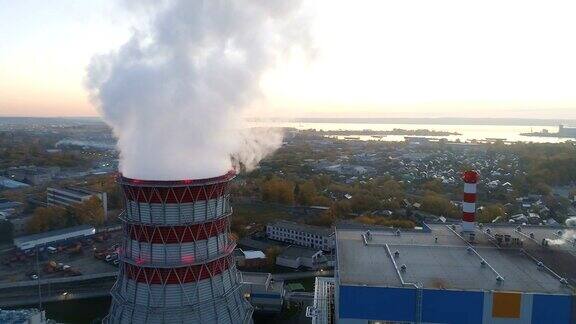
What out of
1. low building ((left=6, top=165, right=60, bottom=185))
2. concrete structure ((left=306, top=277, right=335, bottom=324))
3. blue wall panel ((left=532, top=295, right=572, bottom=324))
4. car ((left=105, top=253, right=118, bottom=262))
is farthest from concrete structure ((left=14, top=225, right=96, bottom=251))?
blue wall panel ((left=532, top=295, right=572, bottom=324))

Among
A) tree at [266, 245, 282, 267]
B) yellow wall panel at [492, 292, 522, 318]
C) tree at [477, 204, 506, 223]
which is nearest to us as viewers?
yellow wall panel at [492, 292, 522, 318]

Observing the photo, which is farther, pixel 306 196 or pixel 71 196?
pixel 306 196

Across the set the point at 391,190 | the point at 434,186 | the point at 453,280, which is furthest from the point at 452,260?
the point at 434,186

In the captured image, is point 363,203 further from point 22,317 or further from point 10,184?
point 10,184

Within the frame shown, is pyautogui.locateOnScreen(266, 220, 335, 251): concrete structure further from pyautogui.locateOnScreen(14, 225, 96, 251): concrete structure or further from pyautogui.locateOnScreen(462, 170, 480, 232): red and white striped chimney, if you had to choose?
pyautogui.locateOnScreen(14, 225, 96, 251): concrete structure

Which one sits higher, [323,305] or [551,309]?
[551,309]

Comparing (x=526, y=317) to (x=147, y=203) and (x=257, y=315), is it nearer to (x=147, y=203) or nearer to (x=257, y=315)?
(x=147, y=203)

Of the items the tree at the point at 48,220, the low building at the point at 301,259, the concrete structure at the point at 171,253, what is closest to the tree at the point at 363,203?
the low building at the point at 301,259
